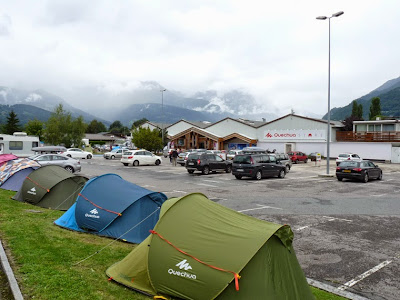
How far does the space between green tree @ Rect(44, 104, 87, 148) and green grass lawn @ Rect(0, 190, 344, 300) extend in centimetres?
4431

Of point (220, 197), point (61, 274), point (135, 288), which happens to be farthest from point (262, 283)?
point (220, 197)

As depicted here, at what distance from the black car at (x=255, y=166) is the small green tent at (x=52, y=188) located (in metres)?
13.0

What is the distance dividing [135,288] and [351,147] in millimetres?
48598

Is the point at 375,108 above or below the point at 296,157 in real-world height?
above

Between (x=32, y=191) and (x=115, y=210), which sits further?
(x=32, y=191)

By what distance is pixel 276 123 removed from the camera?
2261 inches

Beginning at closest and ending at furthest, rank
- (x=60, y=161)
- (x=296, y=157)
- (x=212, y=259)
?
(x=212, y=259), (x=60, y=161), (x=296, y=157)

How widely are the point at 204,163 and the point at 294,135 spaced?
32.1 m

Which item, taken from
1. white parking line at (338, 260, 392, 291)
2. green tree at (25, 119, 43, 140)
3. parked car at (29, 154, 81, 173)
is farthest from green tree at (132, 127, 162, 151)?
white parking line at (338, 260, 392, 291)

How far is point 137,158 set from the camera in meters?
34.6

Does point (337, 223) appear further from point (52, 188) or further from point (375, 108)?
point (375, 108)

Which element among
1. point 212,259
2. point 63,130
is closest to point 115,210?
point 212,259

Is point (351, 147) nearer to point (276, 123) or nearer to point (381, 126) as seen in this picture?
point (381, 126)

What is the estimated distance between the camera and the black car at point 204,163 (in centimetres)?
2618
